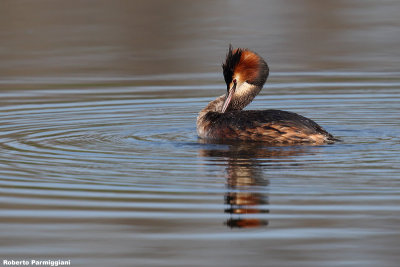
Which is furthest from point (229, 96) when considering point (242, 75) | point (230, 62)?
point (230, 62)

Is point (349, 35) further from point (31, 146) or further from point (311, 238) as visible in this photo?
point (311, 238)

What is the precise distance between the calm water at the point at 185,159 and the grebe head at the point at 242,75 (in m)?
0.60

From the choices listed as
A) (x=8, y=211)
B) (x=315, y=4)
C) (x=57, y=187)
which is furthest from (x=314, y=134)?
(x=315, y=4)

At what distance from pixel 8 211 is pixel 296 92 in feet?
21.9

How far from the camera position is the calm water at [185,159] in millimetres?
6609

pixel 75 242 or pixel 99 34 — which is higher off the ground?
pixel 99 34

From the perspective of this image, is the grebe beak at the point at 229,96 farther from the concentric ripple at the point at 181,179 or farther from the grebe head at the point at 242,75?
the concentric ripple at the point at 181,179

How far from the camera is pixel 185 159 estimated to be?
357 inches

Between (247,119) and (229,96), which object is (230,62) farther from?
(247,119)

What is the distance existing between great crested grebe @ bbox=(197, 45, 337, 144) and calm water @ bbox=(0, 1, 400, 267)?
0.65 ft

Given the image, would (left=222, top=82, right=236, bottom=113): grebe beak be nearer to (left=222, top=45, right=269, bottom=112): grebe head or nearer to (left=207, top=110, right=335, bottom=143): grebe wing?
(left=222, top=45, right=269, bottom=112): grebe head

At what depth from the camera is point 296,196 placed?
24.8 feet

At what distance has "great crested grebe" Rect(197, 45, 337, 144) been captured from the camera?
9.73 metres

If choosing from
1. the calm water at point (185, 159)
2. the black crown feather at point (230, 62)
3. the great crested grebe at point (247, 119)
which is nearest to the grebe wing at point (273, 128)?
the great crested grebe at point (247, 119)
